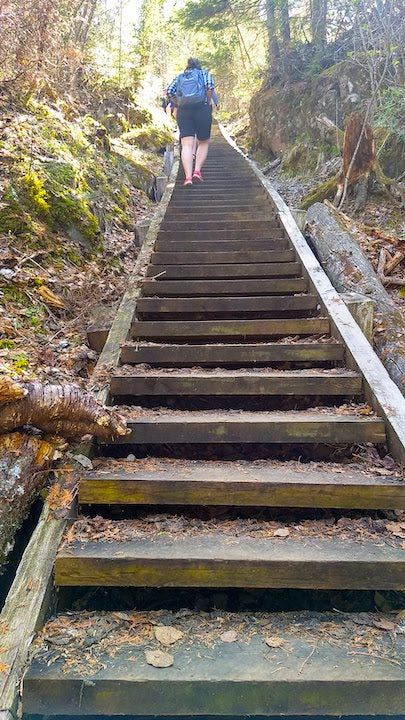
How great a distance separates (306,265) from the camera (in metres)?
4.98

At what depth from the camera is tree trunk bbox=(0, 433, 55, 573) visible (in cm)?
238

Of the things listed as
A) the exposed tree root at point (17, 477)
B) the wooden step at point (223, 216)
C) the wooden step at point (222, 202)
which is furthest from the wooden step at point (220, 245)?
the exposed tree root at point (17, 477)

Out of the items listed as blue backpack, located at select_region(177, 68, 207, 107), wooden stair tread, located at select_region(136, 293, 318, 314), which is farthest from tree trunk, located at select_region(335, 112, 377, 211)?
wooden stair tread, located at select_region(136, 293, 318, 314)

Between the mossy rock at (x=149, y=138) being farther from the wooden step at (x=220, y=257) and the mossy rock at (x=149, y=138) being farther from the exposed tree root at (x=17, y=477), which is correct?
the exposed tree root at (x=17, y=477)

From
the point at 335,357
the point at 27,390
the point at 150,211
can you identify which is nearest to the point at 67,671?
the point at 27,390

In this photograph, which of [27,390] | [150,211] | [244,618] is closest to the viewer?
[244,618]

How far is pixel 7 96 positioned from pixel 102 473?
5.84 metres

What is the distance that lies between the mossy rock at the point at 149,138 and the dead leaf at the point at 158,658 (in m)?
12.2

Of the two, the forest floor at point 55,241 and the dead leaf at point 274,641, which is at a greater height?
the forest floor at point 55,241

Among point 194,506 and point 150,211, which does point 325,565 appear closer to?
point 194,506

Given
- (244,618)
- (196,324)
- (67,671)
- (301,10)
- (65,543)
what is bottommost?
(244,618)

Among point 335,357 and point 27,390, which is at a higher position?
point 27,390

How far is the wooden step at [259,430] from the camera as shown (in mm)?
2898

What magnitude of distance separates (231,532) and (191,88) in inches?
291
